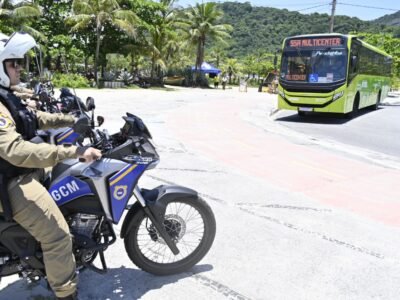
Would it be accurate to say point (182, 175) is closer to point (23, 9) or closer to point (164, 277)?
point (164, 277)

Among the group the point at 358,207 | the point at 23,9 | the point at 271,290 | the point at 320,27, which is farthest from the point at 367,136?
the point at 320,27

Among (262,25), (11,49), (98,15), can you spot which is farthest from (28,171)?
(262,25)

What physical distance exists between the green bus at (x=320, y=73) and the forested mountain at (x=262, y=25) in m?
62.6

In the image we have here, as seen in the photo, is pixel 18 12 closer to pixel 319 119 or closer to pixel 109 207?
pixel 319 119

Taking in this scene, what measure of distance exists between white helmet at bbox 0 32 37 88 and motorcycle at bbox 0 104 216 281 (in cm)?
71

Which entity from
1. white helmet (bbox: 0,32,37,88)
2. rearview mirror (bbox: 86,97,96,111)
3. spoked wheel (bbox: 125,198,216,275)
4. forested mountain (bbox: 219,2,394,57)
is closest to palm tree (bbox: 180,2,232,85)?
forested mountain (bbox: 219,2,394,57)

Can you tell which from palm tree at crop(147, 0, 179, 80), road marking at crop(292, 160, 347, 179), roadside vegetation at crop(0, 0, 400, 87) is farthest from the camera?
palm tree at crop(147, 0, 179, 80)

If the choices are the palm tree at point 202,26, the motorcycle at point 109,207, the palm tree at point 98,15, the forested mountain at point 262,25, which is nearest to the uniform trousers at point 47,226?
the motorcycle at point 109,207

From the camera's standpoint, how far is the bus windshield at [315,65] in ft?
47.9

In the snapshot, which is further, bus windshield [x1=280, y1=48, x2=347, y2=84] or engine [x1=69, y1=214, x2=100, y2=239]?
bus windshield [x1=280, y1=48, x2=347, y2=84]

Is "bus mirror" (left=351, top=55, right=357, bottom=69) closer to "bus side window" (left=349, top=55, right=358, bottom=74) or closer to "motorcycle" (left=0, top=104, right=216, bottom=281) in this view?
"bus side window" (left=349, top=55, right=358, bottom=74)

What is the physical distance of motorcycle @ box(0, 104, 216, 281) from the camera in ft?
9.16

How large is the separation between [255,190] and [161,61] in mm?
30488

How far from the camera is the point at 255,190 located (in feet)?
20.4
